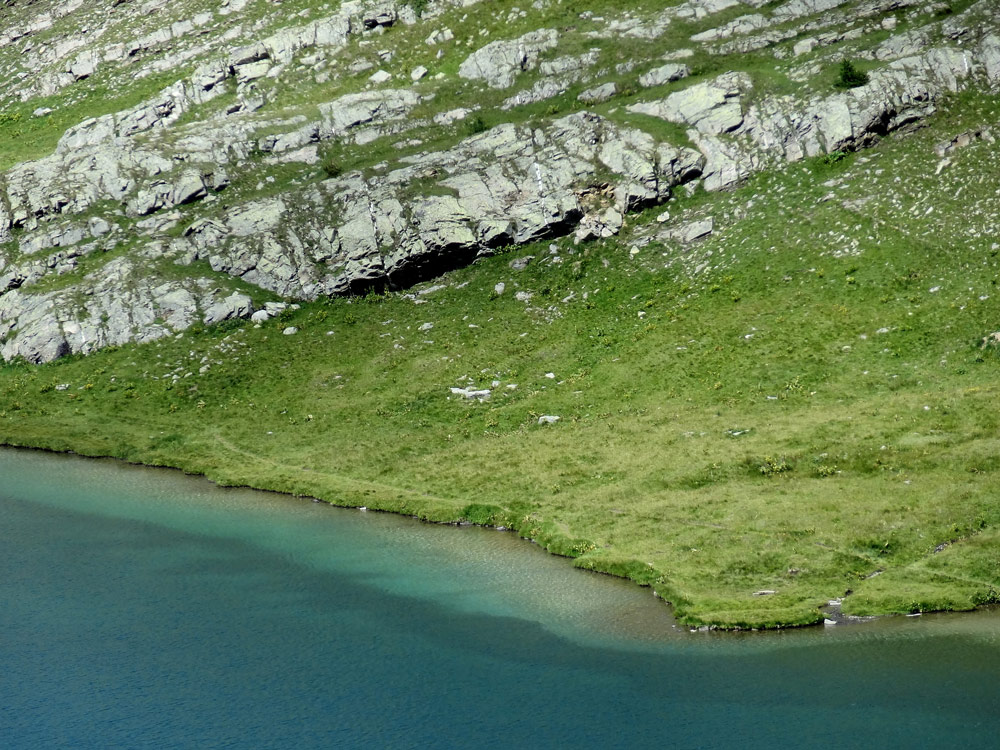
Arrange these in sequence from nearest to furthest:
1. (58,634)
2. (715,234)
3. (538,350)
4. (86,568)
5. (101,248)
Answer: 1. (58,634)
2. (86,568)
3. (538,350)
4. (715,234)
5. (101,248)

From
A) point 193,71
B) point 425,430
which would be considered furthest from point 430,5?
point 425,430

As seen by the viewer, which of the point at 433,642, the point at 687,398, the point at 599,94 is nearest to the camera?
the point at 433,642

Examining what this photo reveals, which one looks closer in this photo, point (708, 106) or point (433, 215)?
point (433, 215)

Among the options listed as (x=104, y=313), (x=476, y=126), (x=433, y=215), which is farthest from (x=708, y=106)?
(x=104, y=313)

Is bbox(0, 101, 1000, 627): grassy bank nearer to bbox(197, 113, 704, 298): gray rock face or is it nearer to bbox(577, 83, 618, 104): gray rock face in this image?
bbox(197, 113, 704, 298): gray rock face

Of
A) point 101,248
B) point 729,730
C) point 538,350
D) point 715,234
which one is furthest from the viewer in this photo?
point 101,248

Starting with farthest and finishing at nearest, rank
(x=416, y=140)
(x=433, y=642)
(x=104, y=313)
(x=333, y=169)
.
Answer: (x=416, y=140)
(x=333, y=169)
(x=104, y=313)
(x=433, y=642)

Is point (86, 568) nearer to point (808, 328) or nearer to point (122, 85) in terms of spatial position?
point (808, 328)

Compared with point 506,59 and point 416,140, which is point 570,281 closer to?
point 416,140
